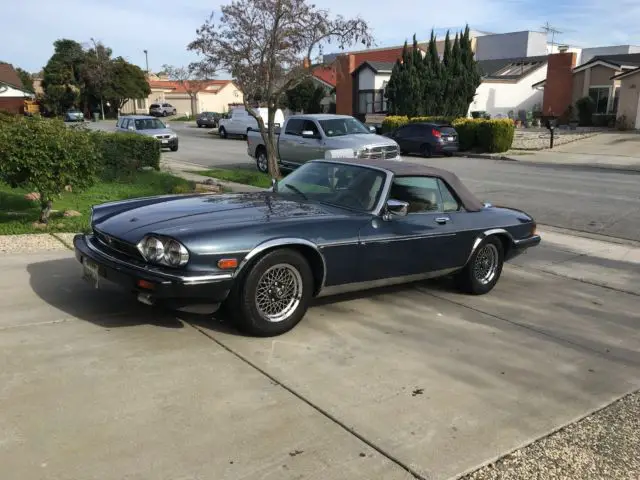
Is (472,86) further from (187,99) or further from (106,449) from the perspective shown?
(187,99)

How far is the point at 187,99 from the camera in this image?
8144 cm

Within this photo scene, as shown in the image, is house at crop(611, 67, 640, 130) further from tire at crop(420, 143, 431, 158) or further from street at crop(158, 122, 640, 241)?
tire at crop(420, 143, 431, 158)

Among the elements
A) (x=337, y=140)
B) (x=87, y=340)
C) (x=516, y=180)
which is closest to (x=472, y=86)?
(x=516, y=180)

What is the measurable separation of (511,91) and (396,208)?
145ft

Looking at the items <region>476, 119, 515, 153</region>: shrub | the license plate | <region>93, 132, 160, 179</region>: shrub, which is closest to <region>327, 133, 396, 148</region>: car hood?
<region>93, 132, 160, 179</region>: shrub

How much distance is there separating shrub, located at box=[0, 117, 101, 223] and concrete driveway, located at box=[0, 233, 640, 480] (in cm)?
193

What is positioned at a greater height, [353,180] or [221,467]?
[353,180]

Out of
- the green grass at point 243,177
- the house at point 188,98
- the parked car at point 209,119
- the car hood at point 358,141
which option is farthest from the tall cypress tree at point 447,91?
the house at point 188,98

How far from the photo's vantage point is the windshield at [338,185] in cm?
524

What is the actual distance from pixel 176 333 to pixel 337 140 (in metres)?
11.2

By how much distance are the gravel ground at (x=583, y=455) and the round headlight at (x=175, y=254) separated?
230cm

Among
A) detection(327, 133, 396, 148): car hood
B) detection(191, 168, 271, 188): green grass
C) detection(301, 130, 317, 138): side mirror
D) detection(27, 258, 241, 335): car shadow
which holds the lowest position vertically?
detection(27, 258, 241, 335): car shadow

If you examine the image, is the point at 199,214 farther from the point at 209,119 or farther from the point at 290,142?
the point at 209,119

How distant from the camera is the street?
35.9ft
